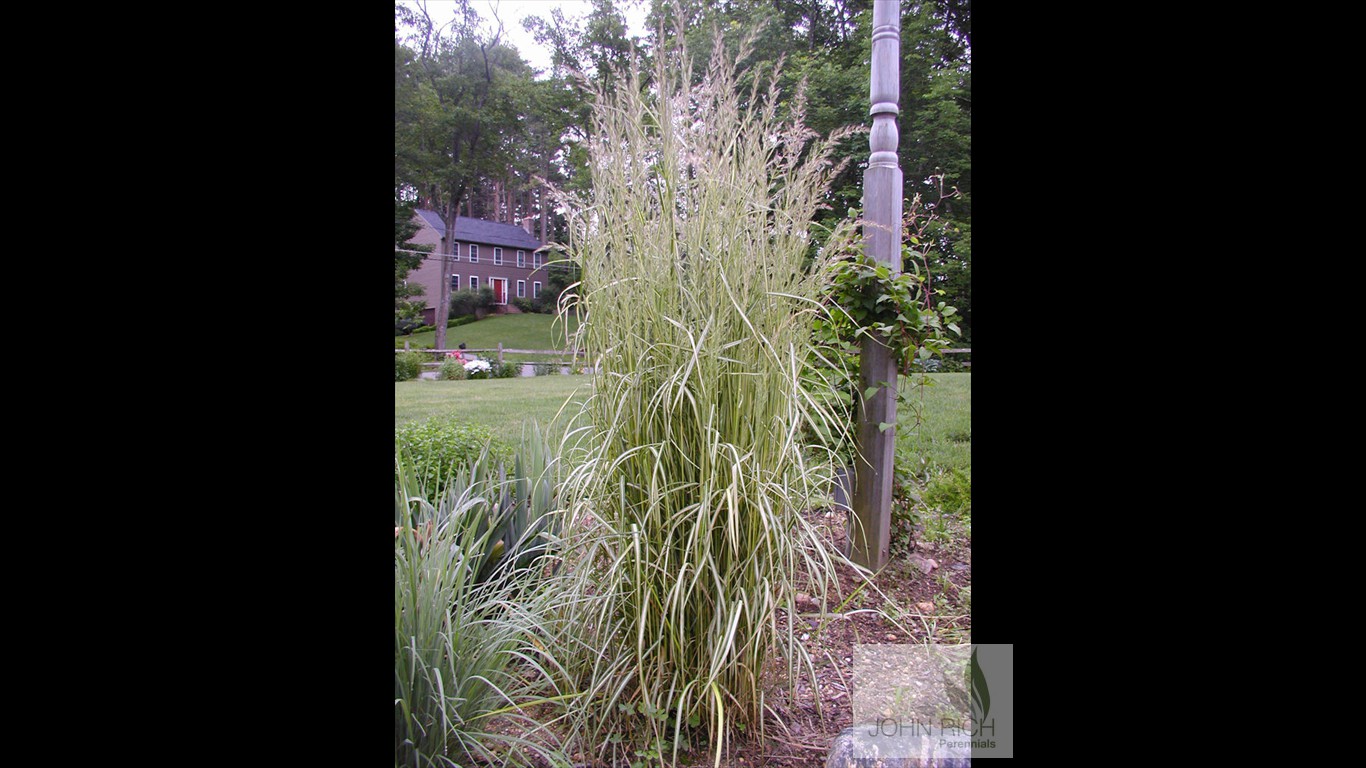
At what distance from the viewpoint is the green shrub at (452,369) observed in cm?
474

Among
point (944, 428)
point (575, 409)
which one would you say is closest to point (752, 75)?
point (575, 409)

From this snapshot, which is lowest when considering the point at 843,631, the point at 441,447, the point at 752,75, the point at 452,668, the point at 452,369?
the point at 843,631

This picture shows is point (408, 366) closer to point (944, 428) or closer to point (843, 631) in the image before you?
point (944, 428)

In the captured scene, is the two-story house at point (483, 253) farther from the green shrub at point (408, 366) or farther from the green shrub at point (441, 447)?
the green shrub at point (441, 447)

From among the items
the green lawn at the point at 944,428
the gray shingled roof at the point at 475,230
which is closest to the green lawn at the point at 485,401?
the gray shingled roof at the point at 475,230

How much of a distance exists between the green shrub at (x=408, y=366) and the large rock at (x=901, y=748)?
3.69 m

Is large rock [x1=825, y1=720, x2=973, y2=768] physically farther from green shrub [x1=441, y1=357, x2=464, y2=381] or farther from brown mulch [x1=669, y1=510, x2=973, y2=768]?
green shrub [x1=441, y1=357, x2=464, y2=381]

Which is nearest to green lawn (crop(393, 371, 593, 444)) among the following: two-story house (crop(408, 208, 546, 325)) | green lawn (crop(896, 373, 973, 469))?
two-story house (crop(408, 208, 546, 325))

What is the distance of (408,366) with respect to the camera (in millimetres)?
4230

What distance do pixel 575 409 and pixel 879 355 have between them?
1111 millimetres
